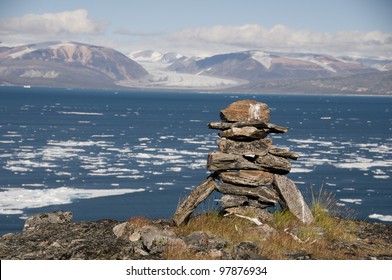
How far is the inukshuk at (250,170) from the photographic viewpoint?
59.2ft

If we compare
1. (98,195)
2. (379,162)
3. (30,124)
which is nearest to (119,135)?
(30,124)

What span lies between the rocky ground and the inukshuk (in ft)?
5.36

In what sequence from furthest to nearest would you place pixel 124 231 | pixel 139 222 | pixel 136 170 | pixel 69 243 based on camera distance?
1. pixel 136 170
2. pixel 139 222
3. pixel 124 231
4. pixel 69 243

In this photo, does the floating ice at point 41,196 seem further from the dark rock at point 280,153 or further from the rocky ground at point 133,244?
the dark rock at point 280,153

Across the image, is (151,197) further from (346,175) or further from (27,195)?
(346,175)

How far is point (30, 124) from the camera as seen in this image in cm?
16762

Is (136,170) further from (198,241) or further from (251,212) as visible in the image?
(198,241)

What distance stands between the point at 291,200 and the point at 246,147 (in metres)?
1.95

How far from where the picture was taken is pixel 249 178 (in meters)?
18.1

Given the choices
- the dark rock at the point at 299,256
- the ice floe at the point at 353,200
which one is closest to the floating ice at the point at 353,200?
the ice floe at the point at 353,200

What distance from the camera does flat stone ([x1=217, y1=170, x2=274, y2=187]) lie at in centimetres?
1803

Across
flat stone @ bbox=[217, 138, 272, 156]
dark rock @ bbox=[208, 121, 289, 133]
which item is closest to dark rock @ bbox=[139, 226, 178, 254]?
flat stone @ bbox=[217, 138, 272, 156]

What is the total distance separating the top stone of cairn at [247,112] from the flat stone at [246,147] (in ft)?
2.20

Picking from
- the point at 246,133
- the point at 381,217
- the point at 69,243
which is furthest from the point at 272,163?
the point at 381,217
